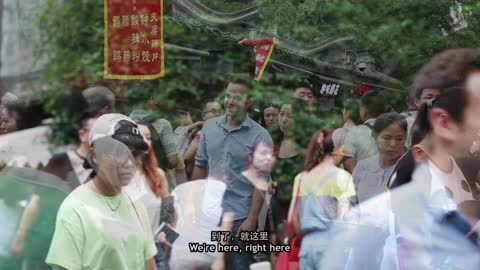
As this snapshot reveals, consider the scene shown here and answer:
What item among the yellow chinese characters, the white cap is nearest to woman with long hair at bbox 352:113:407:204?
the white cap

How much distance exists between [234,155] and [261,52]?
49 centimetres

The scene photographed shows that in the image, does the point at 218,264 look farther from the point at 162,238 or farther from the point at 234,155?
the point at 234,155

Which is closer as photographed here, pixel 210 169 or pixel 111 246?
pixel 111 246

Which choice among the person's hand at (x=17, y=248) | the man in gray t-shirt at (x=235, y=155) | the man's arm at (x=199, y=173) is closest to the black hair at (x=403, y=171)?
the man in gray t-shirt at (x=235, y=155)

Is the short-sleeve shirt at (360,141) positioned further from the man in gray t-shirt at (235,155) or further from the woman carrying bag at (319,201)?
the man in gray t-shirt at (235,155)

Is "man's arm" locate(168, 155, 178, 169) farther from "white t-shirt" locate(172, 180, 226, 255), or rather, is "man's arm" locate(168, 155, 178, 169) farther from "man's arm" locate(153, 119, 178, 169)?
"white t-shirt" locate(172, 180, 226, 255)

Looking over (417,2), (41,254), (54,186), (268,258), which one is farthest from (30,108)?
(417,2)

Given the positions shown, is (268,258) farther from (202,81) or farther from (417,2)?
(417,2)

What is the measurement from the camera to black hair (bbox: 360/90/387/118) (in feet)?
9.14

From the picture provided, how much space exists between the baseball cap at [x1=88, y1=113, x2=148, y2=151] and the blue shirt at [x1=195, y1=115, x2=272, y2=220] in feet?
1.07

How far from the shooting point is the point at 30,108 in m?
3.40

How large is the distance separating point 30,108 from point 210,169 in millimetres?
1045

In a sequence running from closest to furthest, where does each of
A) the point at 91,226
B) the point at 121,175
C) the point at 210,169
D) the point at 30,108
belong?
the point at 91,226 → the point at 121,175 → the point at 210,169 → the point at 30,108

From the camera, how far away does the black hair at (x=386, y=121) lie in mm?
2698
